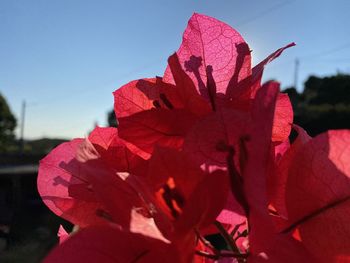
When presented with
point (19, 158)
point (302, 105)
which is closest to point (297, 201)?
point (302, 105)

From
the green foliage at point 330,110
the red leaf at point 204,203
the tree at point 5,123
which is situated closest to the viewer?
the red leaf at point 204,203

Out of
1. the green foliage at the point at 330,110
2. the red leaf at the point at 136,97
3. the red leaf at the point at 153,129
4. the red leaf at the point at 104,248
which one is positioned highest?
the red leaf at the point at 136,97

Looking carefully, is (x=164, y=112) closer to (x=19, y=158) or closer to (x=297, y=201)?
(x=297, y=201)

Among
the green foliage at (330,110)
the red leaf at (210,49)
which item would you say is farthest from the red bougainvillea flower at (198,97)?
the green foliage at (330,110)

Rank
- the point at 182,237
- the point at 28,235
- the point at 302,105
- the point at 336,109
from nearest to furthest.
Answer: the point at 182,237, the point at 28,235, the point at 336,109, the point at 302,105

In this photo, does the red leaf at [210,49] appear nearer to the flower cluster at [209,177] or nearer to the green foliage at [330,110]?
the flower cluster at [209,177]

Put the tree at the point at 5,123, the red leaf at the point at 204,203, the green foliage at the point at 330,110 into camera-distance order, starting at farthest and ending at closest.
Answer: the tree at the point at 5,123 → the green foliage at the point at 330,110 → the red leaf at the point at 204,203
